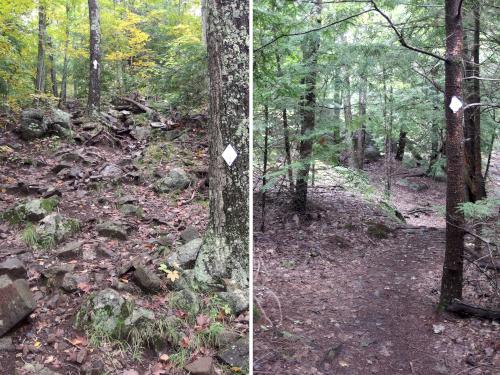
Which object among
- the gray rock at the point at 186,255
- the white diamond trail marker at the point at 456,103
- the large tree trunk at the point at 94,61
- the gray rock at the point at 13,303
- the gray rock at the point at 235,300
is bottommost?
the gray rock at the point at 235,300

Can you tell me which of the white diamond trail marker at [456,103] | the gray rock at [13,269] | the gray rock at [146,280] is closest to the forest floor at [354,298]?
the gray rock at [146,280]

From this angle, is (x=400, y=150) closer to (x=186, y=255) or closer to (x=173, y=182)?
(x=173, y=182)

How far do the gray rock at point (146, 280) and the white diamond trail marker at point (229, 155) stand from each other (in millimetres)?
1363

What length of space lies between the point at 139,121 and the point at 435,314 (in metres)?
7.77

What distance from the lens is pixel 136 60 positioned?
14117 millimetres

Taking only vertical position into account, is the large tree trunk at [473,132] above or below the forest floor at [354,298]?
above

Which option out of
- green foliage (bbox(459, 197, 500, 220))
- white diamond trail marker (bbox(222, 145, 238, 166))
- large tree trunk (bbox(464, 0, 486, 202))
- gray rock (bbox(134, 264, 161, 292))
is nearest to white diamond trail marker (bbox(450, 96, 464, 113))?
green foliage (bbox(459, 197, 500, 220))

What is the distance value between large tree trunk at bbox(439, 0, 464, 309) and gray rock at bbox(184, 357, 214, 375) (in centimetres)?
333

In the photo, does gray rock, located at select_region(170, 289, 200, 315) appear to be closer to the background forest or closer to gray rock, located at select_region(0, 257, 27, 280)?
gray rock, located at select_region(0, 257, 27, 280)

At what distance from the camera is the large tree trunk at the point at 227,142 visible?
3.78 meters

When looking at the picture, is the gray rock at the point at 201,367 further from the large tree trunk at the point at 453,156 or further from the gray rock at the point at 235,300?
the large tree trunk at the point at 453,156

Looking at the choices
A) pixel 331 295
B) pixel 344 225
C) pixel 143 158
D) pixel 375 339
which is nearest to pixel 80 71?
pixel 143 158

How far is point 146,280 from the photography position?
4.09 metres

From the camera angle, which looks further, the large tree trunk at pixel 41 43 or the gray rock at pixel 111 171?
the large tree trunk at pixel 41 43
